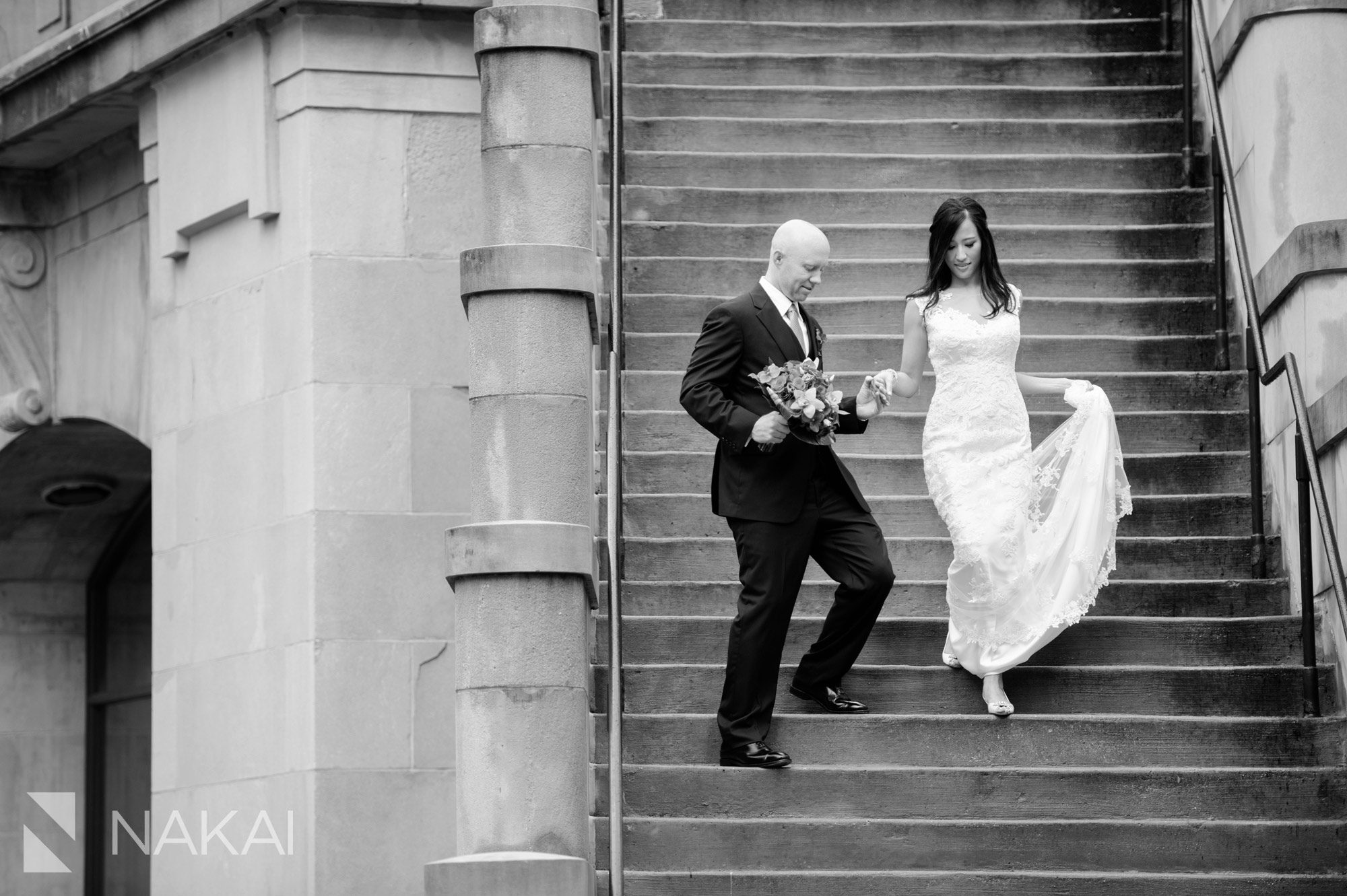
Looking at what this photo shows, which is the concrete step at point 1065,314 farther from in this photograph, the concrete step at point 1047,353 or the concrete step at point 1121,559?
the concrete step at point 1121,559

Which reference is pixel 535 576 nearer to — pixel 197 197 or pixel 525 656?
pixel 525 656

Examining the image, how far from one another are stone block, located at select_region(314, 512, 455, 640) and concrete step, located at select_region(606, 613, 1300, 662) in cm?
163

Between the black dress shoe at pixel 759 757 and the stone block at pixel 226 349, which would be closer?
the black dress shoe at pixel 759 757

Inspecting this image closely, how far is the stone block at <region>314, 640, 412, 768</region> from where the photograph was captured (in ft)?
32.9

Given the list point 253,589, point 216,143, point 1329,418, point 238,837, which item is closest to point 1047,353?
point 1329,418

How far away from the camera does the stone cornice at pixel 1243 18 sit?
9.89 m

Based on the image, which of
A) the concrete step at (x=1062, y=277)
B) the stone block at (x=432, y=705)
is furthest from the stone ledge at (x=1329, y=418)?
the stone block at (x=432, y=705)

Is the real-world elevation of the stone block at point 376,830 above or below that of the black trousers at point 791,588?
below

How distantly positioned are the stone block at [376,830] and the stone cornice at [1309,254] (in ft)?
14.8

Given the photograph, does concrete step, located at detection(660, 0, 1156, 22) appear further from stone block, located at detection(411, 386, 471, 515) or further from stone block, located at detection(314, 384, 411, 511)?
stone block, located at detection(314, 384, 411, 511)

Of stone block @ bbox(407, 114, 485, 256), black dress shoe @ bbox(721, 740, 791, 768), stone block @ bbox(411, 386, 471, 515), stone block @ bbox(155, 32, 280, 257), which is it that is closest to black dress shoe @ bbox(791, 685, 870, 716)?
black dress shoe @ bbox(721, 740, 791, 768)

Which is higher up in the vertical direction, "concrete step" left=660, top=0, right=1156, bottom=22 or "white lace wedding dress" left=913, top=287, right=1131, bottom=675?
"concrete step" left=660, top=0, right=1156, bottom=22

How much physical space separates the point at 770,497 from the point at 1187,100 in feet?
15.6

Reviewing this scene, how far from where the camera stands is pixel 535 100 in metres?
8.54
